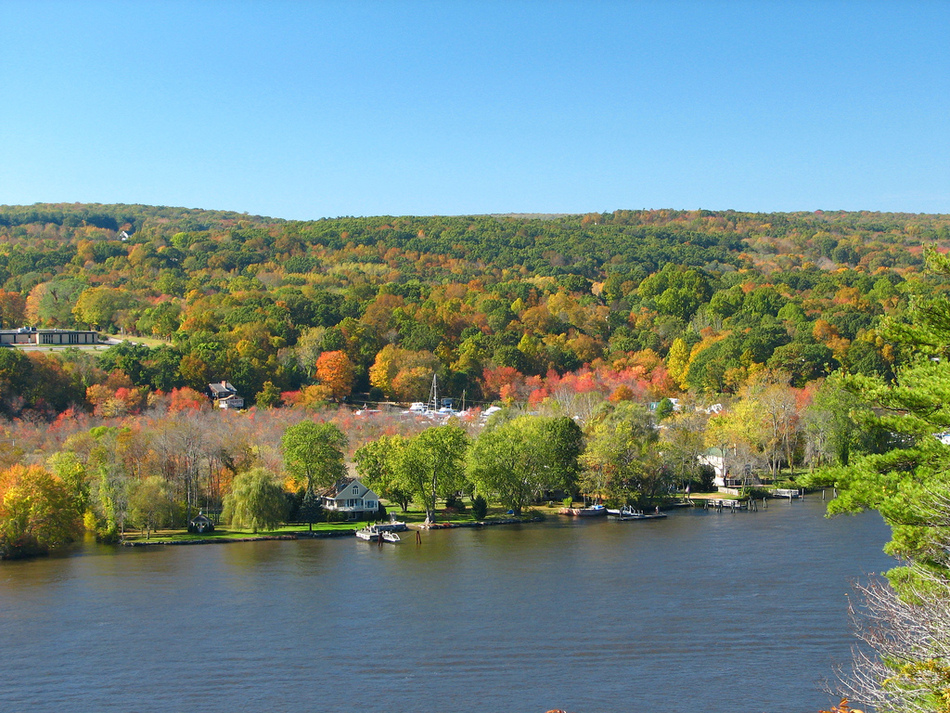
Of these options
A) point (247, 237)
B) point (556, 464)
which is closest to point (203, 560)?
point (556, 464)

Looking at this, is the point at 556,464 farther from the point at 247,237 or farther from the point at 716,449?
the point at 247,237

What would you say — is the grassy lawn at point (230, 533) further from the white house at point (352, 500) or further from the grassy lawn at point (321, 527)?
the white house at point (352, 500)

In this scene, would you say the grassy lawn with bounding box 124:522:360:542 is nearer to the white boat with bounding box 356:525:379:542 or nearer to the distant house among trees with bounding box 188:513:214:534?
the distant house among trees with bounding box 188:513:214:534

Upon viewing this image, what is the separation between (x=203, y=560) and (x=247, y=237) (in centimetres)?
7474

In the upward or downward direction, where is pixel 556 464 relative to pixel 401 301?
downward

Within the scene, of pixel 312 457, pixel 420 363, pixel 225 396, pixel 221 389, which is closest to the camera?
pixel 312 457

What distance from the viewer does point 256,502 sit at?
2972 cm

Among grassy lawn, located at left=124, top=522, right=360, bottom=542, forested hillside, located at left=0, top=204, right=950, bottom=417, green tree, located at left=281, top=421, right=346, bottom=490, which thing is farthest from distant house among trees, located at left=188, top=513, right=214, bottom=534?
forested hillside, located at left=0, top=204, right=950, bottom=417

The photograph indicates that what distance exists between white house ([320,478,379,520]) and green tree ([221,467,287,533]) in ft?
7.23

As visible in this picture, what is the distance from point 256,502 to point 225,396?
21.9m

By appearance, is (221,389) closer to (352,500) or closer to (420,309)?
(420,309)

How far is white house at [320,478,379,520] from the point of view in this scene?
106ft

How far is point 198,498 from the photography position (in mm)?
32344

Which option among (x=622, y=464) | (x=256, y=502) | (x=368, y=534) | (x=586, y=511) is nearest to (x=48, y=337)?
(x=256, y=502)
